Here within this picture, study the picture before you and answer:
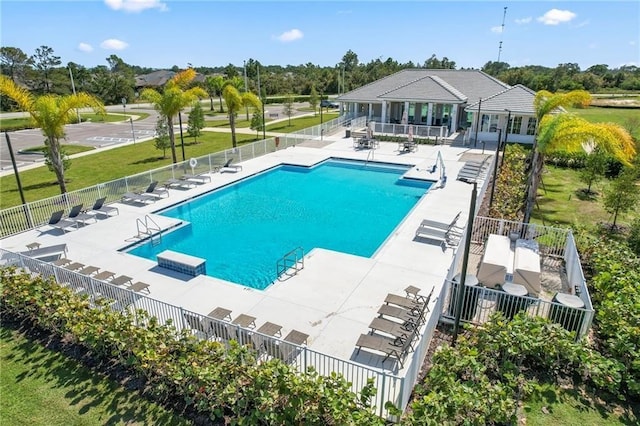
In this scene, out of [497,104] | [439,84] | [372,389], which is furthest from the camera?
[439,84]

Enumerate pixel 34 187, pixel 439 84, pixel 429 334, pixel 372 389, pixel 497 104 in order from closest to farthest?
1. pixel 372 389
2. pixel 429 334
3. pixel 34 187
4. pixel 497 104
5. pixel 439 84

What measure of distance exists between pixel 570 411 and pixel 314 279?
6263 mm

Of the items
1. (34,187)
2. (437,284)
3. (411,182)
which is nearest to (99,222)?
(34,187)

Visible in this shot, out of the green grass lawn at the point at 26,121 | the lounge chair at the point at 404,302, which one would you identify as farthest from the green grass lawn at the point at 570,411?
the green grass lawn at the point at 26,121

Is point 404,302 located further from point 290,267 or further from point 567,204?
point 567,204

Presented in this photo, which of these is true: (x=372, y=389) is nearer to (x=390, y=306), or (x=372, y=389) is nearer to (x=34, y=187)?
(x=390, y=306)

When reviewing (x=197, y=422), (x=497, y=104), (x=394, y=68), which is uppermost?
(x=394, y=68)

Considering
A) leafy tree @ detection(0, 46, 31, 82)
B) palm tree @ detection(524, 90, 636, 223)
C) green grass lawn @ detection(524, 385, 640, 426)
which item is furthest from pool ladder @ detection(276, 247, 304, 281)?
leafy tree @ detection(0, 46, 31, 82)

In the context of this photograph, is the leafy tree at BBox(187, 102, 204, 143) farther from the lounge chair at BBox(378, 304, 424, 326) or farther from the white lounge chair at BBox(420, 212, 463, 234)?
the lounge chair at BBox(378, 304, 424, 326)

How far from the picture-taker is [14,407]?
22.2 feet

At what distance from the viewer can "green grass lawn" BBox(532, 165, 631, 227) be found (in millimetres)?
15601

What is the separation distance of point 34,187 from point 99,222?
859 centimetres

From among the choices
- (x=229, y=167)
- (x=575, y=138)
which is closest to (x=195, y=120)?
(x=229, y=167)

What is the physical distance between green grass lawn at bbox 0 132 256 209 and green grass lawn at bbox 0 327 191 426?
12618mm
